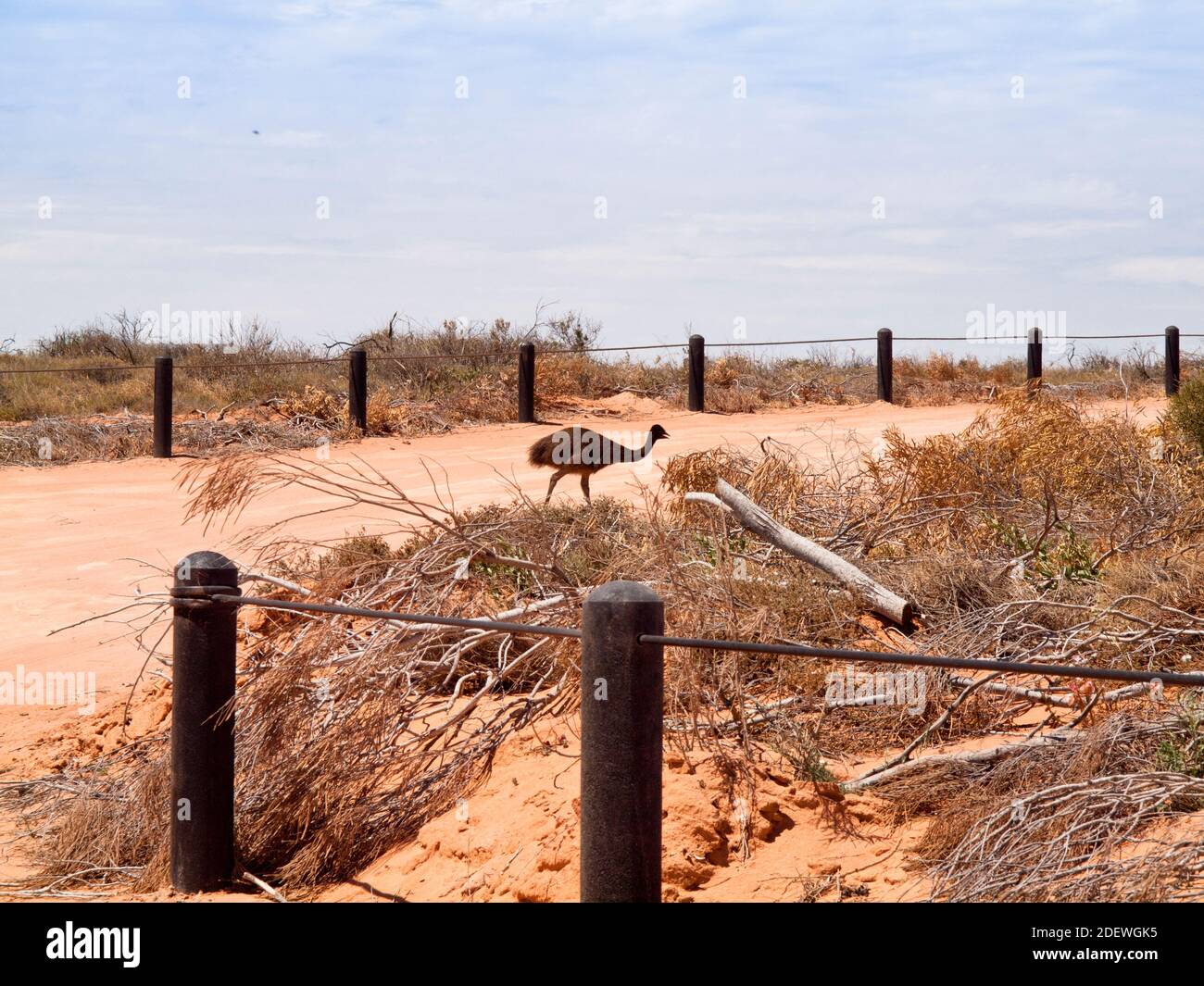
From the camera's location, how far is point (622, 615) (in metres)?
3.06

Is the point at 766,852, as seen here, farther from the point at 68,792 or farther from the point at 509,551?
the point at 68,792

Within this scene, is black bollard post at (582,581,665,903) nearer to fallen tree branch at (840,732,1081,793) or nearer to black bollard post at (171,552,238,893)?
black bollard post at (171,552,238,893)

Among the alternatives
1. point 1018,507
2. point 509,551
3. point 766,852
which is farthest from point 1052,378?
point 766,852

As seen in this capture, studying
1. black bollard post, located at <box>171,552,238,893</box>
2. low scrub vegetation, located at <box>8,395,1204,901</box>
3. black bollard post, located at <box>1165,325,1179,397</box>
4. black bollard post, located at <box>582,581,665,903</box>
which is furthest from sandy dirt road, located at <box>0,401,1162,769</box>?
black bollard post, located at <box>1165,325,1179,397</box>

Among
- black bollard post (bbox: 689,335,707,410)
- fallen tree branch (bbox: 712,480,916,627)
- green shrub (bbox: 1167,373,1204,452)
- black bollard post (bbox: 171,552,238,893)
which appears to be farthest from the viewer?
A: black bollard post (bbox: 689,335,707,410)

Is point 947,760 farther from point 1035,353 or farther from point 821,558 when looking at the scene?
point 1035,353

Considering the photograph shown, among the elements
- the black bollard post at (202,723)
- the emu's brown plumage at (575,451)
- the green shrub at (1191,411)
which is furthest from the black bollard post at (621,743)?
the green shrub at (1191,411)

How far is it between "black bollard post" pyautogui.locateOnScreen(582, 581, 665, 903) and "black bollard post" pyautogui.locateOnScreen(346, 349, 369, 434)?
50.7 ft

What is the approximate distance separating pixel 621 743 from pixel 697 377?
18.3 m

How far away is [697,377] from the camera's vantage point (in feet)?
69.2

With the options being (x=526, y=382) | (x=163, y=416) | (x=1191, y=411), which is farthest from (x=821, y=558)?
(x=526, y=382)

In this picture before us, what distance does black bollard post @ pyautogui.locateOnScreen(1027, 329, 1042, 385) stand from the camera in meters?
22.5

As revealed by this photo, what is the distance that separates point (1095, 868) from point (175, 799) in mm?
3059

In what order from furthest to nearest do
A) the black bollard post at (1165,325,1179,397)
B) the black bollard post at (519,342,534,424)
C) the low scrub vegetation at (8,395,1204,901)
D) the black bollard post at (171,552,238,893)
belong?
the black bollard post at (1165,325,1179,397) < the black bollard post at (519,342,534,424) < the black bollard post at (171,552,238,893) < the low scrub vegetation at (8,395,1204,901)
